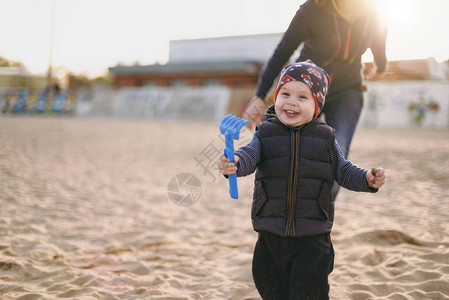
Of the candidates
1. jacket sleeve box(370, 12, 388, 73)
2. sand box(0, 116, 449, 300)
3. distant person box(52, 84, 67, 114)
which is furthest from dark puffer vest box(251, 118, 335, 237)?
→ distant person box(52, 84, 67, 114)

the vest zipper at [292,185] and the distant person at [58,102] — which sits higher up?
the distant person at [58,102]

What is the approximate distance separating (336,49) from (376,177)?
963mm

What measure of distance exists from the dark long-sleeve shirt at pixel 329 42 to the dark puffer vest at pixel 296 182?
717mm

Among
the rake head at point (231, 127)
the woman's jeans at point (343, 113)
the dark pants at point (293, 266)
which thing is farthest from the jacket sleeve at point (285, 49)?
the dark pants at point (293, 266)

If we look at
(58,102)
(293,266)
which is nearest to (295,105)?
(293,266)

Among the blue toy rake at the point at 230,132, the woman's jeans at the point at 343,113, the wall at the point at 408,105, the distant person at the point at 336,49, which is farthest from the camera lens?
the wall at the point at 408,105

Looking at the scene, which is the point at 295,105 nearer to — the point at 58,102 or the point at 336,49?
the point at 336,49

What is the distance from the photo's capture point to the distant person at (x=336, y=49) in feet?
6.95

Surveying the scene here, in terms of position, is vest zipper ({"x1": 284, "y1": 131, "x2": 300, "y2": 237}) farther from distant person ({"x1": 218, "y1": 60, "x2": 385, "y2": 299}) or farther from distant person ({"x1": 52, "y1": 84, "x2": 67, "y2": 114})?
distant person ({"x1": 52, "y1": 84, "x2": 67, "y2": 114})

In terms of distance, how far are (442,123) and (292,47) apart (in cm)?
2460

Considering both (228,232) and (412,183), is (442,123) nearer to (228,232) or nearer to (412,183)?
(412,183)

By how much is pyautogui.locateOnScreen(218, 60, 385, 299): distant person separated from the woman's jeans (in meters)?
0.67

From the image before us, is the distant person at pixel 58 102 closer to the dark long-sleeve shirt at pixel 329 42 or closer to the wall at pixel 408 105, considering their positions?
the wall at pixel 408 105

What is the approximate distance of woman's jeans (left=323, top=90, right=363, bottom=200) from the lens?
7.52ft
